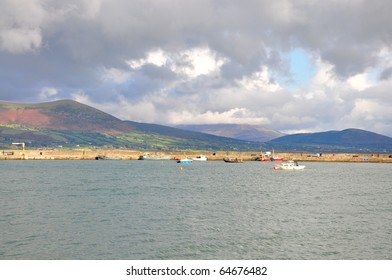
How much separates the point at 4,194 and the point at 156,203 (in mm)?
33105

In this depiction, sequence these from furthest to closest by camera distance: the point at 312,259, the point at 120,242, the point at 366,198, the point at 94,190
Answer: the point at 94,190 → the point at 366,198 → the point at 120,242 → the point at 312,259

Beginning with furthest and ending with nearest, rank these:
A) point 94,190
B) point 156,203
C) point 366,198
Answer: point 94,190 < point 366,198 < point 156,203

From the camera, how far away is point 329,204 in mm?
72250

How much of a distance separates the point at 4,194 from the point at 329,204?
6244cm

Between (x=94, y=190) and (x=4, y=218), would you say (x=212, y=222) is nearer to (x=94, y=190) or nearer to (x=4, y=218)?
(x=4, y=218)

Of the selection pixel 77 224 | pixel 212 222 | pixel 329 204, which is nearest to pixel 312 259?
pixel 212 222

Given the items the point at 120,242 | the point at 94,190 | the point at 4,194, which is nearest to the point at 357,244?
the point at 120,242

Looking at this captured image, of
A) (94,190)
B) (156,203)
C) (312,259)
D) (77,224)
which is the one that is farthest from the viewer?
(94,190)
